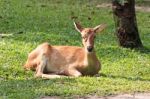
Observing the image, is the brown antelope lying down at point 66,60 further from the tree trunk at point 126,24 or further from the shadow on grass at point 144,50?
the tree trunk at point 126,24

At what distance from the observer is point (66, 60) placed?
1121cm

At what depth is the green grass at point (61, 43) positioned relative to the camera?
9.32 m

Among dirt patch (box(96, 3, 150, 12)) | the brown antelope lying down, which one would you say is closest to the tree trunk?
the brown antelope lying down

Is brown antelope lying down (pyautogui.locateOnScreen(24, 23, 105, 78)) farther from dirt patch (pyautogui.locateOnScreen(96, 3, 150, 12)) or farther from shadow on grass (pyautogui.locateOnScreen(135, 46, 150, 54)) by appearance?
dirt patch (pyautogui.locateOnScreen(96, 3, 150, 12))

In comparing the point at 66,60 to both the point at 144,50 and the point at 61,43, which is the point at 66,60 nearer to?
the point at 61,43

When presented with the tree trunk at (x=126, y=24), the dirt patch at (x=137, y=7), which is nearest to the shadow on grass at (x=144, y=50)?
the tree trunk at (x=126, y=24)

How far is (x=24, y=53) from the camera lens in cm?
1295

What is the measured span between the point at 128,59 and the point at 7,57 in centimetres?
283

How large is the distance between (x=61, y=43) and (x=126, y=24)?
1763 mm

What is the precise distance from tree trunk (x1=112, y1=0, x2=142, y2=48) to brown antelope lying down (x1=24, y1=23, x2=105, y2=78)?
3344 mm

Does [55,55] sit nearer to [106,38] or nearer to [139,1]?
[106,38]

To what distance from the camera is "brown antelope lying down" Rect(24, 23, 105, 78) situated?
1071 cm

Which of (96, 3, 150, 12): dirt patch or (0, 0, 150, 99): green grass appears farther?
(96, 3, 150, 12): dirt patch

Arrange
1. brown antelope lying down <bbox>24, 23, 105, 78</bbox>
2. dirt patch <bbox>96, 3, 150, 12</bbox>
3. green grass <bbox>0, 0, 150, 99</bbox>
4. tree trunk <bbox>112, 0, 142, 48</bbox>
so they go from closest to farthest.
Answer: green grass <bbox>0, 0, 150, 99</bbox> < brown antelope lying down <bbox>24, 23, 105, 78</bbox> < tree trunk <bbox>112, 0, 142, 48</bbox> < dirt patch <bbox>96, 3, 150, 12</bbox>
